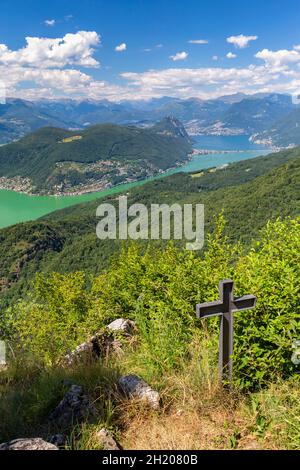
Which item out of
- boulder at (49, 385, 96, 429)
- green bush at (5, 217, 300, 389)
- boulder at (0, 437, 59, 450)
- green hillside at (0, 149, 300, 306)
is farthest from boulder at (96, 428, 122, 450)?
green hillside at (0, 149, 300, 306)

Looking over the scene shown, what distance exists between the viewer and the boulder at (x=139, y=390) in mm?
3605

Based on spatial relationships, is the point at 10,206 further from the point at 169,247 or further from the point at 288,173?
the point at 169,247

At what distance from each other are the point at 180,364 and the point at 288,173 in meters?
91.2

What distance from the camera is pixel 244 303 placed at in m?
3.61

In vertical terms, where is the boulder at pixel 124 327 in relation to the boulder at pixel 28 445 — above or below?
above

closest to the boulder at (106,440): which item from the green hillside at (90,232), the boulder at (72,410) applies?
the boulder at (72,410)

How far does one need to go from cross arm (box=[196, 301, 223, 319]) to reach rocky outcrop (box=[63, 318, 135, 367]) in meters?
1.74

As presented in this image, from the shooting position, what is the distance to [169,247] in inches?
433

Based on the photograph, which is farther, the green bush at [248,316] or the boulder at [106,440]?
the green bush at [248,316]

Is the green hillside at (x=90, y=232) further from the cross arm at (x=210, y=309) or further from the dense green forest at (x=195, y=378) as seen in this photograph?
the cross arm at (x=210, y=309)

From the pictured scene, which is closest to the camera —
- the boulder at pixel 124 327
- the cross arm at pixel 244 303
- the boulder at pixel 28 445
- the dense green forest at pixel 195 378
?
the boulder at pixel 28 445

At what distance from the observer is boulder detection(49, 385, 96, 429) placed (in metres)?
3.38

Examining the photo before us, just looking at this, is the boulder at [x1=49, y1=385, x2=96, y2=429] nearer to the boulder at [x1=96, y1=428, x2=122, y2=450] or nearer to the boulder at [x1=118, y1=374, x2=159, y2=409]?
the boulder at [x1=96, y1=428, x2=122, y2=450]

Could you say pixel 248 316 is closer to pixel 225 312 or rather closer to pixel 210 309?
pixel 225 312
